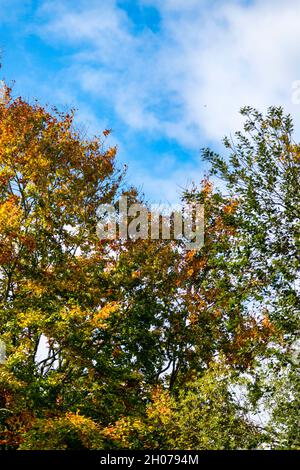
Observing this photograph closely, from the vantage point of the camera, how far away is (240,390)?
528 inches

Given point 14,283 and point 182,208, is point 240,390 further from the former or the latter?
point 182,208

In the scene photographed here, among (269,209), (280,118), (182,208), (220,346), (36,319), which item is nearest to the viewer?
(269,209)

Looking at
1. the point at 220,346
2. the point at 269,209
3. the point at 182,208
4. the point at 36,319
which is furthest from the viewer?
the point at 182,208

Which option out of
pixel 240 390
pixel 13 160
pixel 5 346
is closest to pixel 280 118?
pixel 240 390

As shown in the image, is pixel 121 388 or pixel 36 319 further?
pixel 121 388

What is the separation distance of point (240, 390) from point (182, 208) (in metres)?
15.5

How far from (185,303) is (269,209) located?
1133cm

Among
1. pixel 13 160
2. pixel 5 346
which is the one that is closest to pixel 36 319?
pixel 5 346

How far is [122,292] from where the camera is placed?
21.9 meters

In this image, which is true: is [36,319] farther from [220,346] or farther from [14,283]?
[220,346]
